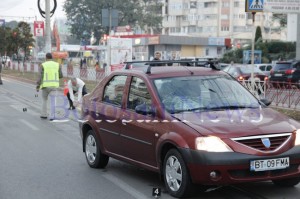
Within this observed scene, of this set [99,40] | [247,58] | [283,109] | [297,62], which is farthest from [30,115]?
[99,40]

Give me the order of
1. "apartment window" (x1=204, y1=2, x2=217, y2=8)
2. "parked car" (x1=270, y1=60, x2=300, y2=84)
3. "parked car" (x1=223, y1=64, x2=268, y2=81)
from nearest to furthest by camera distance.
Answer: "parked car" (x1=223, y1=64, x2=268, y2=81)
"parked car" (x1=270, y1=60, x2=300, y2=84)
"apartment window" (x1=204, y1=2, x2=217, y2=8)

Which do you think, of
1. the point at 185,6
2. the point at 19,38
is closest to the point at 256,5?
the point at 19,38

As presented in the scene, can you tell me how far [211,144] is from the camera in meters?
5.79

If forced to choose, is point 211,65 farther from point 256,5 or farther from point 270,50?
point 270,50

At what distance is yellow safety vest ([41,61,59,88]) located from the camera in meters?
14.3

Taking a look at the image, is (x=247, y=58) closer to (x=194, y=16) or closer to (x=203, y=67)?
(x=203, y=67)

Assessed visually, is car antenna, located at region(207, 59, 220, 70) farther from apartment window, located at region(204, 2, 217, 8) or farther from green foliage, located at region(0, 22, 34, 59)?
apartment window, located at region(204, 2, 217, 8)

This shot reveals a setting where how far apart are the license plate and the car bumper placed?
0.04m

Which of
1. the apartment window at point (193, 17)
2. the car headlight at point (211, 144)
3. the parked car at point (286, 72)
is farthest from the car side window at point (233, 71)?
the apartment window at point (193, 17)

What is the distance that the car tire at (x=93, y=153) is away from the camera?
26.4 feet

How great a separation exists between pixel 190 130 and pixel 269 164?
96cm

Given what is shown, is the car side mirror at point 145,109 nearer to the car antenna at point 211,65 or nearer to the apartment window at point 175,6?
the car antenna at point 211,65

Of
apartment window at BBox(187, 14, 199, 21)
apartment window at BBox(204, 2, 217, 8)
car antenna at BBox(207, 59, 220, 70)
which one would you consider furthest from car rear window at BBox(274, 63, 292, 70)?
apartment window at BBox(187, 14, 199, 21)

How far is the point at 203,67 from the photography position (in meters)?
7.65
